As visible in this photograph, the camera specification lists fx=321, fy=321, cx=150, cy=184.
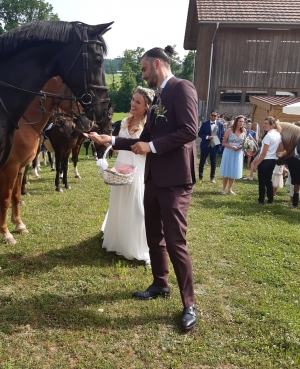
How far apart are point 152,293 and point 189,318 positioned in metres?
0.61

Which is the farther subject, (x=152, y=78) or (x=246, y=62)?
(x=246, y=62)

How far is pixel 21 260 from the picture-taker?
4418mm

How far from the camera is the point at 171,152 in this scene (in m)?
2.95

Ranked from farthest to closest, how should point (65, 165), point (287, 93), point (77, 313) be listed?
point (287, 93) < point (65, 165) < point (77, 313)

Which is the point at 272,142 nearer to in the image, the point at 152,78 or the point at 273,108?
the point at 152,78

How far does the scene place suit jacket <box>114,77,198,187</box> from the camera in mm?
2748

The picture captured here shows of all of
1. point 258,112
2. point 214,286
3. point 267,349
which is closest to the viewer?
point 267,349

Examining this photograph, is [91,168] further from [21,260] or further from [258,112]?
[258,112]

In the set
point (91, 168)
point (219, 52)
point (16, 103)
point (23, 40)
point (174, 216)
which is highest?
point (219, 52)

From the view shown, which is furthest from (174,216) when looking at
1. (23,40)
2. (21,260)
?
(21,260)

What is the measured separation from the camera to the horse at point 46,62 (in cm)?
297

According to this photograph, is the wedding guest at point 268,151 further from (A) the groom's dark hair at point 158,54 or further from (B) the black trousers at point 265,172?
(A) the groom's dark hair at point 158,54

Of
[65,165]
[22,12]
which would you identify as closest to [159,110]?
[65,165]

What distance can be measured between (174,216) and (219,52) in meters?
20.4
